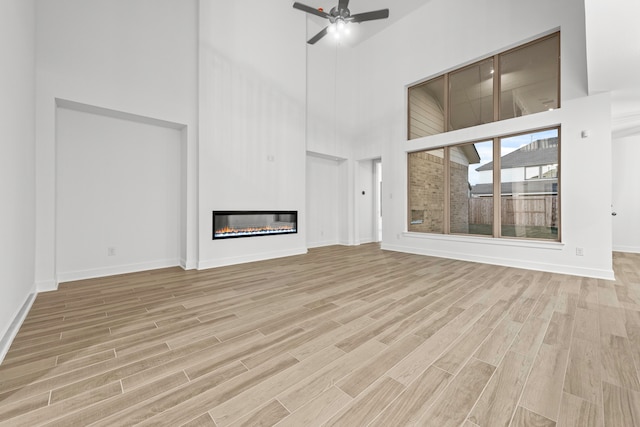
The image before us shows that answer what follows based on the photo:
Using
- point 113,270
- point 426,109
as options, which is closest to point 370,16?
point 426,109

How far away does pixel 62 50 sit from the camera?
3.16m

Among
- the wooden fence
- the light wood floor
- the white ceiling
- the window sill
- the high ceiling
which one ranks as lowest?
the light wood floor

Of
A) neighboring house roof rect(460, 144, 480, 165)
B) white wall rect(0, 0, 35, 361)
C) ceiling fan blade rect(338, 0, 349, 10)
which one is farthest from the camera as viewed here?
neighboring house roof rect(460, 144, 480, 165)

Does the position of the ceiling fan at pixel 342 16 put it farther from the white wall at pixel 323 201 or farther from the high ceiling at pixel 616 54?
the white wall at pixel 323 201

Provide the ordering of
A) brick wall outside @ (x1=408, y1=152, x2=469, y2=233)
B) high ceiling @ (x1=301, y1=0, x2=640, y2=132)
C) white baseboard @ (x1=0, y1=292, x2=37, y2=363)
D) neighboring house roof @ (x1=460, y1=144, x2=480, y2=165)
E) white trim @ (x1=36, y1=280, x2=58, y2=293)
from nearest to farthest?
white baseboard @ (x1=0, y1=292, x2=37, y2=363) < high ceiling @ (x1=301, y1=0, x2=640, y2=132) < white trim @ (x1=36, y1=280, x2=58, y2=293) < neighboring house roof @ (x1=460, y1=144, x2=480, y2=165) < brick wall outside @ (x1=408, y1=152, x2=469, y2=233)

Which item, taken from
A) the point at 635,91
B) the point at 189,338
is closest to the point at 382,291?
the point at 189,338

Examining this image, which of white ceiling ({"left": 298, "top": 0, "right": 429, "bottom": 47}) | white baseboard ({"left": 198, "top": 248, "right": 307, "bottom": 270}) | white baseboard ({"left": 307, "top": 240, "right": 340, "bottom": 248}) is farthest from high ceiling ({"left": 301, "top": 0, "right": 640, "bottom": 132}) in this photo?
white baseboard ({"left": 307, "top": 240, "right": 340, "bottom": 248})

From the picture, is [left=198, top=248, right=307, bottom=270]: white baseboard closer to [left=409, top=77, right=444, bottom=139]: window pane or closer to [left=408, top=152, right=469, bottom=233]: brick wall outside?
[left=408, top=152, right=469, bottom=233]: brick wall outside

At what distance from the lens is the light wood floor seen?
119 cm

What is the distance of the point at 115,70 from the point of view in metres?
3.48

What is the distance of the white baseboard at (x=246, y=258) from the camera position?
4.13 m

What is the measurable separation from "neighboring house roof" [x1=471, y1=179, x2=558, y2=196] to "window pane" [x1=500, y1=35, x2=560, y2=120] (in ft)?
3.67

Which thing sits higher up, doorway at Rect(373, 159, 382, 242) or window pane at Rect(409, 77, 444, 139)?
window pane at Rect(409, 77, 444, 139)

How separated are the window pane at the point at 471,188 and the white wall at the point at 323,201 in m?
2.72
